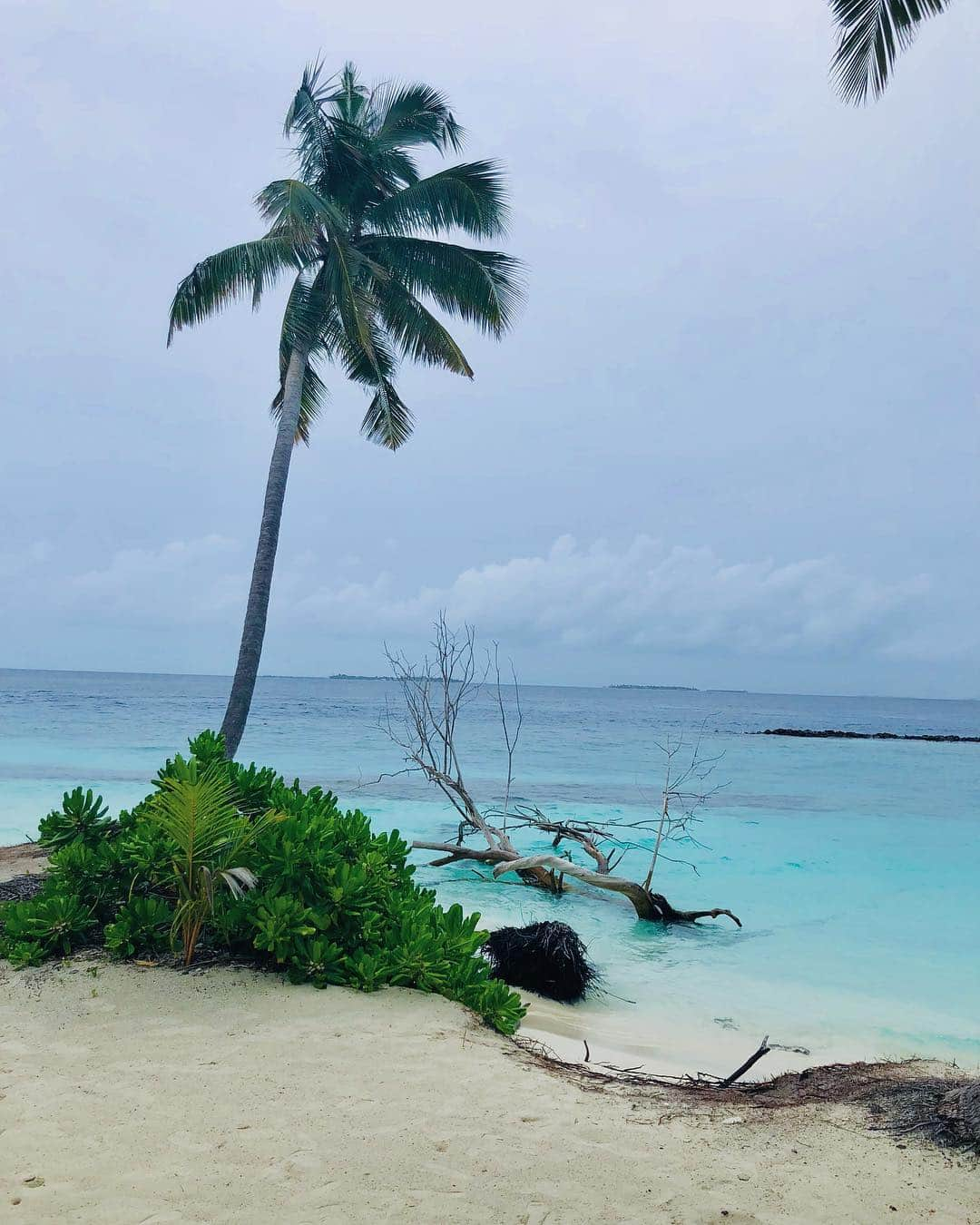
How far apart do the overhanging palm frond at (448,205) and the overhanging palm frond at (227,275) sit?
1601 millimetres

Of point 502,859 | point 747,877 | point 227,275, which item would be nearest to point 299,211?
point 227,275

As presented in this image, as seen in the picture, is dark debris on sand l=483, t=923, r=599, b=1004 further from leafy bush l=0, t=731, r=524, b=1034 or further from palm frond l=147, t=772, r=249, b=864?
palm frond l=147, t=772, r=249, b=864

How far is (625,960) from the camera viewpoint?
7738mm

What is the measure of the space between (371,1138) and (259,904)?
6.20 ft

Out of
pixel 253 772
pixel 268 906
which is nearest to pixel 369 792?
pixel 253 772

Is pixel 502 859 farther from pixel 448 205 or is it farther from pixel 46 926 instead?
pixel 448 205

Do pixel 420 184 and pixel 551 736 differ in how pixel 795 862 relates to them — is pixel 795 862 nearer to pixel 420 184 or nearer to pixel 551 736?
pixel 420 184

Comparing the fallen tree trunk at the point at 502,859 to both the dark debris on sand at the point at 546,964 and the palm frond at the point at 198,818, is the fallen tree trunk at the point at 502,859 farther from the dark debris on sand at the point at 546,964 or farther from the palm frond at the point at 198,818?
the palm frond at the point at 198,818

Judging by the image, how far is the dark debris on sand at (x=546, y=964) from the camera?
6.31 metres

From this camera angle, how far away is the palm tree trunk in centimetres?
1222

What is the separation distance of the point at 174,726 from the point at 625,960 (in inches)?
1443

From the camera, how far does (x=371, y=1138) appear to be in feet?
10.3

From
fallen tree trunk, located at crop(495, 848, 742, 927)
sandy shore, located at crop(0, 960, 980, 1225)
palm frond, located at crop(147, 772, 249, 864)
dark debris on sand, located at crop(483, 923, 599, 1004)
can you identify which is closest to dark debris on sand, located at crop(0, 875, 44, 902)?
palm frond, located at crop(147, 772, 249, 864)

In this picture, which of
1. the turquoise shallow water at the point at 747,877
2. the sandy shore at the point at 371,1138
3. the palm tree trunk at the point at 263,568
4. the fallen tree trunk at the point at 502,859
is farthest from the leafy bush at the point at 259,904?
the palm tree trunk at the point at 263,568
